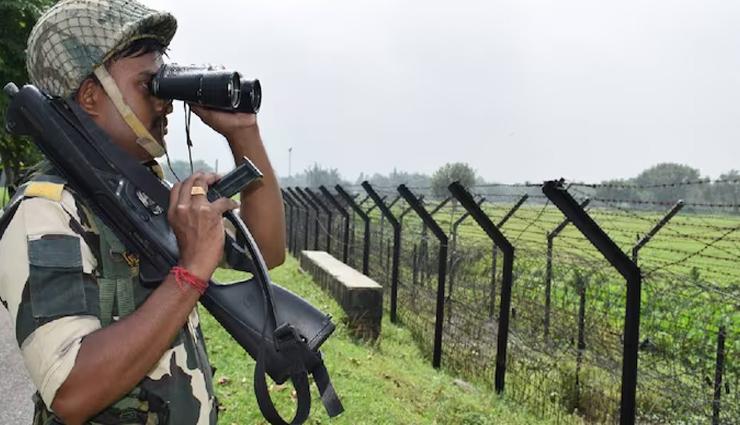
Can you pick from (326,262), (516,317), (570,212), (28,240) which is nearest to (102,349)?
(28,240)

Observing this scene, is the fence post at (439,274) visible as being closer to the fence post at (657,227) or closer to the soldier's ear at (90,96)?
the fence post at (657,227)

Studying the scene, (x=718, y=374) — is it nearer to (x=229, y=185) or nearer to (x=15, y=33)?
(x=229, y=185)

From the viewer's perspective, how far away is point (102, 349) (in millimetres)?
912

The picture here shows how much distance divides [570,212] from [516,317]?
93.7 inches

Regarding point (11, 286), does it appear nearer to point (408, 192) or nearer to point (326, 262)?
point (408, 192)

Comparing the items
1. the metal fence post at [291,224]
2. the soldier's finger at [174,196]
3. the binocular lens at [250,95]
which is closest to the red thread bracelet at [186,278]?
the soldier's finger at [174,196]

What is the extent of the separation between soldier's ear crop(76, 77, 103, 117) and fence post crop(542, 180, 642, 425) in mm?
3044

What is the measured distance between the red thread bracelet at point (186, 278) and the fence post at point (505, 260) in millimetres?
3973

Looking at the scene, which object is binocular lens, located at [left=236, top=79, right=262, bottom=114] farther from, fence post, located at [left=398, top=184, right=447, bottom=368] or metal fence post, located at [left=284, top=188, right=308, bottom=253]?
metal fence post, located at [left=284, top=188, right=308, bottom=253]

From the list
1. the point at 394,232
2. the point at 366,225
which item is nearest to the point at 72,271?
the point at 394,232

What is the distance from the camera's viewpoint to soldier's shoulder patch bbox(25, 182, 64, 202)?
3.29ft

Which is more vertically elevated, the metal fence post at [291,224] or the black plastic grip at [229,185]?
the black plastic grip at [229,185]

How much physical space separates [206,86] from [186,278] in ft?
1.29

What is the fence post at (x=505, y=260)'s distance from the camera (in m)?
4.75
